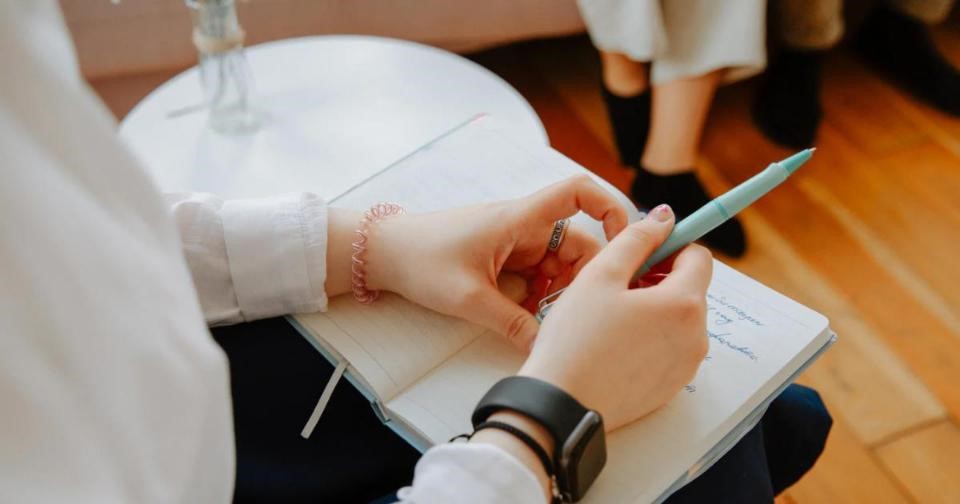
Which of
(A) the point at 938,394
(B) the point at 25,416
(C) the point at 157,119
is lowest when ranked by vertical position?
(A) the point at 938,394

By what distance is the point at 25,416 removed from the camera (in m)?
0.34

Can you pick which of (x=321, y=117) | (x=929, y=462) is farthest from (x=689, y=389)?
(x=929, y=462)

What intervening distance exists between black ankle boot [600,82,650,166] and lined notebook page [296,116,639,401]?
2.40 feet

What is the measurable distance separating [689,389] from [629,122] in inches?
38.4

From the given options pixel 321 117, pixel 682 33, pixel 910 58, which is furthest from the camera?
pixel 910 58

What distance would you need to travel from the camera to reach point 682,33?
133 centimetres

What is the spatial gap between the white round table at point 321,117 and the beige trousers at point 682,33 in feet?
1.09

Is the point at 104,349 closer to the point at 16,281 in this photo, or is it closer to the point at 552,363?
the point at 16,281

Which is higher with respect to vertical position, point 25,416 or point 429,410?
point 25,416

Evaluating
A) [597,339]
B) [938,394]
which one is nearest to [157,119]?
[597,339]

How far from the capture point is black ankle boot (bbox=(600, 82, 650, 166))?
57.7 inches

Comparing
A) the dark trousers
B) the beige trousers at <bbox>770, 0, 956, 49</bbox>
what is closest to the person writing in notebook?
the dark trousers

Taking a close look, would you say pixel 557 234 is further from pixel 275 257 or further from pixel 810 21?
pixel 810 21

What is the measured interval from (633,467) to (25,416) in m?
0.33
